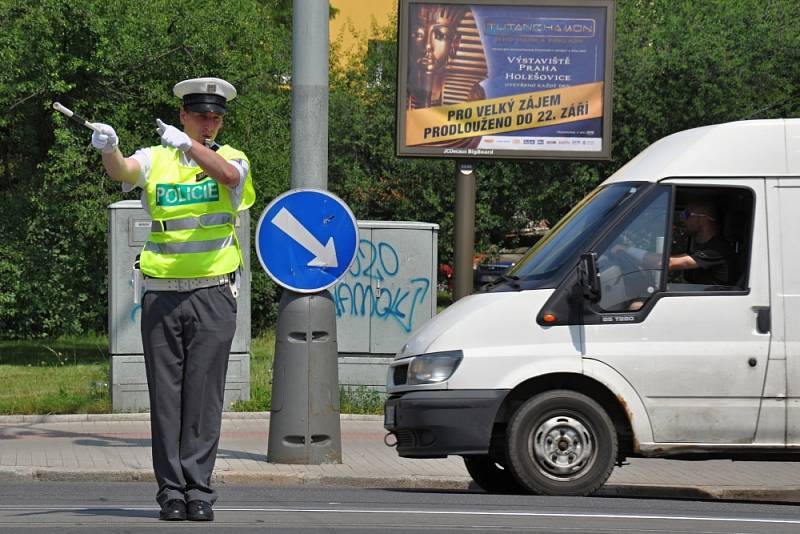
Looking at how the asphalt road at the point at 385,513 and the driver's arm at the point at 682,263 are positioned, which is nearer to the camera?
the asphalt road at the point at 385,513

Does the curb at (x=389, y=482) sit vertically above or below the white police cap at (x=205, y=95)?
below

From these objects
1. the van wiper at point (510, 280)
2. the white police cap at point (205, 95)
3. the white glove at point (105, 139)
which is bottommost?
the van wiper at point (510, 280)

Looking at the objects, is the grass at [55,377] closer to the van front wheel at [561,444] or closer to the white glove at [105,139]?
the van front wheel at [561,444]

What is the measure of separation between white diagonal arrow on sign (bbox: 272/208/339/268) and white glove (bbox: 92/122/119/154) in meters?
3.50

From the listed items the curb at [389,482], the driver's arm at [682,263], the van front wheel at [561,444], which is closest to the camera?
the van front wheel at [561,444]

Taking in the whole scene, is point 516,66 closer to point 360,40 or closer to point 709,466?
point 709,466

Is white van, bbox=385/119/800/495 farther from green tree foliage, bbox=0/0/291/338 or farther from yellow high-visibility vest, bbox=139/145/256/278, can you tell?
green tree foliage, bbox=0/0/291/338

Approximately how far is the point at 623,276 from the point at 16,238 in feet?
42.4

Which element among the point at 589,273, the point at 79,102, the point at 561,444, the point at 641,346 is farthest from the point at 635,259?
the point at 79,102

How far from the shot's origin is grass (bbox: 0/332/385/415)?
12938 mm

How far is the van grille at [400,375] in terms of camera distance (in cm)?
851

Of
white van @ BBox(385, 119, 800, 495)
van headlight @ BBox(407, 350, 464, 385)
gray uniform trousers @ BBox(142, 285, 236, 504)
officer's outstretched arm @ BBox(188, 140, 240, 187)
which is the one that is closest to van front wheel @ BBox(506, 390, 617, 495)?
white van @ BBox(385, 119, 800, 495)

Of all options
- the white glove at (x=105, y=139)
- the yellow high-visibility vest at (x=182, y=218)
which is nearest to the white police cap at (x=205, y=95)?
the yellow high-visibility vest at (x=182, y=218)

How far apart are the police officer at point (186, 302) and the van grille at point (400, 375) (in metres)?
2.29
